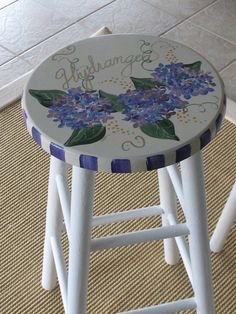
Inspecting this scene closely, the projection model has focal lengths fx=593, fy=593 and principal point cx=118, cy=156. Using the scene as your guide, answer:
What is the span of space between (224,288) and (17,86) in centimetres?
80

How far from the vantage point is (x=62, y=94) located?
80 cm

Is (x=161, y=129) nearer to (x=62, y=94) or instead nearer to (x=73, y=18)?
(x=62, y=94)

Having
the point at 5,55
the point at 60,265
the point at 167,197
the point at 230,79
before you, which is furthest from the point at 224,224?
the point at 5,55

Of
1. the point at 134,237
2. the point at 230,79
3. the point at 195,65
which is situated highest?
the point at 195,65

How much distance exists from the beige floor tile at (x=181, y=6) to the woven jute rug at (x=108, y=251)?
0.59 m

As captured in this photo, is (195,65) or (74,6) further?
(74,6)

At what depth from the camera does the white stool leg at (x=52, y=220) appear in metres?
0.97

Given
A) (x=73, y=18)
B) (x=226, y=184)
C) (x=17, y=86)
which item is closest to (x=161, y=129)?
(x=226, y=184)

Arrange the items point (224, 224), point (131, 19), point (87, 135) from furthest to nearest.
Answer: point (131, 19) < point (224, 224) < point (87, 135)

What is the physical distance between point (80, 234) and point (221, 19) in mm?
1312

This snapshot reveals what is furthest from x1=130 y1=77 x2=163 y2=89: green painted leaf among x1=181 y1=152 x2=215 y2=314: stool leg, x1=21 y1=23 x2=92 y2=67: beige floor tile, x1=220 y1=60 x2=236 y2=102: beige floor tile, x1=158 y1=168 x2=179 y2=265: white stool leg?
x1=21 y1=23 x2=92 y2=67: beige floor tile

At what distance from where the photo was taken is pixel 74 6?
1974 millimetres

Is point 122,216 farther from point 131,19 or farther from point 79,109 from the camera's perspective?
point 131,19

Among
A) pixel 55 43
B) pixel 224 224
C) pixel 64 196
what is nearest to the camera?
pixel 64 196
